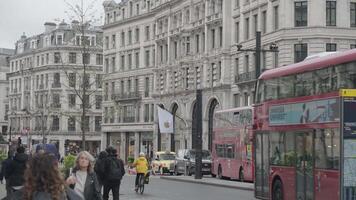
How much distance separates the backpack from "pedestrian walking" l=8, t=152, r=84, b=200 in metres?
11.3

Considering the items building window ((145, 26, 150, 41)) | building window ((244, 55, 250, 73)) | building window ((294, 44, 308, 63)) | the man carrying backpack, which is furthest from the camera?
building window ((145, 26, 150, 41))

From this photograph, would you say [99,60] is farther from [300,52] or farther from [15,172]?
[15,172]

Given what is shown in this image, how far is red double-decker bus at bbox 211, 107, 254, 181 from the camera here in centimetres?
3822

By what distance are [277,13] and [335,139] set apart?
43.3 m

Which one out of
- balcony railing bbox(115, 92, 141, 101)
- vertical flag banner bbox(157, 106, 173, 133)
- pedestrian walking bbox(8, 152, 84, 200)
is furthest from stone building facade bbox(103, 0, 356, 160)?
pedestrian walking bbox(8, 152, 84, 200)

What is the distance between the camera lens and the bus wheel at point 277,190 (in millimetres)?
21656

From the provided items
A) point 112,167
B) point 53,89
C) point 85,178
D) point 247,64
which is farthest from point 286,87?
point 53,89

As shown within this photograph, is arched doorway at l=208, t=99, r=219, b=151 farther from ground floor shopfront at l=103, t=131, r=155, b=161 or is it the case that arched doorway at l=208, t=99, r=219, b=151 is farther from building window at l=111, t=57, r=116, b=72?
building window at l=111, t=57, r=116, b=72

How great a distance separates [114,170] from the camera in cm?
1769

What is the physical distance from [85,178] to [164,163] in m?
45.0

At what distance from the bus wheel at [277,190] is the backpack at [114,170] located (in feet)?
19.1

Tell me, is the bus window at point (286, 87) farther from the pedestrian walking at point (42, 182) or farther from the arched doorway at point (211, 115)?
the arched doorway at point (211, 115)

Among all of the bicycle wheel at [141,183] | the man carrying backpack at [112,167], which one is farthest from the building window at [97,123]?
the man carrying backpack at [112,167]

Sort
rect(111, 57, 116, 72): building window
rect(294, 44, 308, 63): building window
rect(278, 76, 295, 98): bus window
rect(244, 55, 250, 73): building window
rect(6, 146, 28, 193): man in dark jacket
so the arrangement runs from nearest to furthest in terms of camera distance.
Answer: rect(6, 146, 28, 193): man in dark jacket < rect(278, 76, 295, 98): bus window < rect(294, 44, 308, 63): building window < rect(244, 55, 250, 73): building window < rect(111, 57, 116, 72): building window
